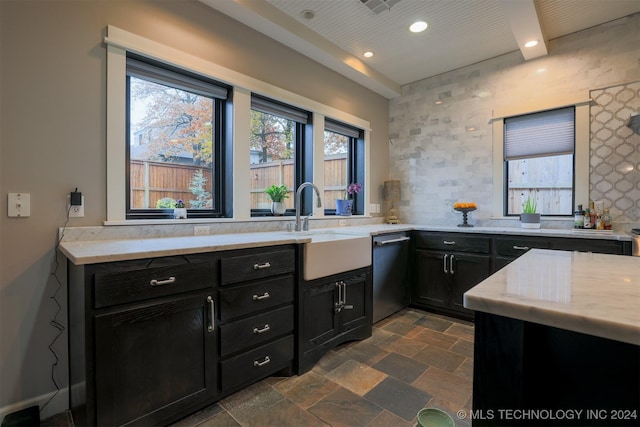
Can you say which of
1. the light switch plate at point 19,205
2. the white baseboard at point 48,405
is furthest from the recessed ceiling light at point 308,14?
the white baseboard at point 48,405

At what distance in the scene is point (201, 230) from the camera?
2.26m

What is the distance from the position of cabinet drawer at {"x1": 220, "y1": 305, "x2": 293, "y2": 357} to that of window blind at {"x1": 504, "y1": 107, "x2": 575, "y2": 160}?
2.97m

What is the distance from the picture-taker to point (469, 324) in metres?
2.90

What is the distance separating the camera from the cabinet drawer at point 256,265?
168 centimetres

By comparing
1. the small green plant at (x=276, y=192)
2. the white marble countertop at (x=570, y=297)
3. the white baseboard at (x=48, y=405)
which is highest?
the small green plant at (x=276, y=192)

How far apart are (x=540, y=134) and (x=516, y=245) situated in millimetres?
1306

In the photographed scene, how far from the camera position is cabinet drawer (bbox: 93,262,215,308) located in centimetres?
129

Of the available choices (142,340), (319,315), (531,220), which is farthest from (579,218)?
(142,340)

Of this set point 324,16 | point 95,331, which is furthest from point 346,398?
point 324,16

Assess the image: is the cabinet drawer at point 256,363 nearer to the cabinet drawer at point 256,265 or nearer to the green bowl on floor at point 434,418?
the cabinet drawer at point 256,265

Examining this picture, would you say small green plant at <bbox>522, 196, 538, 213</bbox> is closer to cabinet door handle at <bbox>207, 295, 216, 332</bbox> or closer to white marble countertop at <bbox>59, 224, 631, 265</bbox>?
white marble countertop at <bbox>59, 224, 631, 265</bbox>

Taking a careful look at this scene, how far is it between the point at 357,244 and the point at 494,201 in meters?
1.92

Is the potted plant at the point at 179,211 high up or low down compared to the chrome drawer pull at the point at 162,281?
up

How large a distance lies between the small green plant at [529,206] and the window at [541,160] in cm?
5
